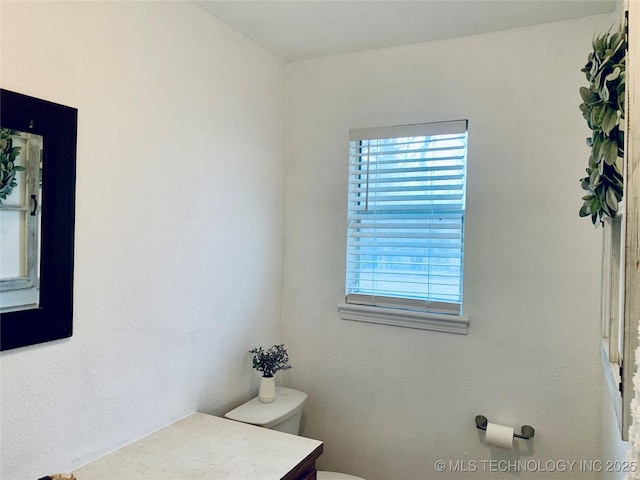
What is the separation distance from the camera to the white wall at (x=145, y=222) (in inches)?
50.7

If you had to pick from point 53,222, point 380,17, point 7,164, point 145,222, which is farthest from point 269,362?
point 380,17

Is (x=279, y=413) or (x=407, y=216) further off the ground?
(x=407, y=216)

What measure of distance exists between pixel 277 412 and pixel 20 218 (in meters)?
1.28

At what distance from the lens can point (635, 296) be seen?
0.82m

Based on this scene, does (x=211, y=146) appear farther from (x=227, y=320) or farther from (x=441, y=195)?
(x=441, y=195)

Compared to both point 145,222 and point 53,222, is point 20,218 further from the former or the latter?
point 145,222

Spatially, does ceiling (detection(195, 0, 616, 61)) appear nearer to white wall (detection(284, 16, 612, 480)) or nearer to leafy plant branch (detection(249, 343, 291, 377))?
white wall (detection(284, 16, 612, 480))

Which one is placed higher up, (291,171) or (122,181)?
(291,171)

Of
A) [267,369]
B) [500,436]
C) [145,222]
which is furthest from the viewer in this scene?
[267,369]

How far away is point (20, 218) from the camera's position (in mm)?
1217

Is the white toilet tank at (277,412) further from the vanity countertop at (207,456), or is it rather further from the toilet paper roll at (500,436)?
the toilet paper roll at (500,436)

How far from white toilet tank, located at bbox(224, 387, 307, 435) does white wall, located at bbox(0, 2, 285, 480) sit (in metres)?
0.10

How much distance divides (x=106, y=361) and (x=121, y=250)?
0.37 m

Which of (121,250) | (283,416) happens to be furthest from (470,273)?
(121,250)
